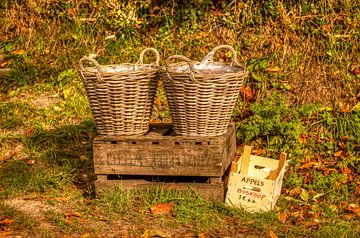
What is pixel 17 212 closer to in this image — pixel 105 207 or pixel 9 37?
pixel 105 207

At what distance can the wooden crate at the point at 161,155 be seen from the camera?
501 cm

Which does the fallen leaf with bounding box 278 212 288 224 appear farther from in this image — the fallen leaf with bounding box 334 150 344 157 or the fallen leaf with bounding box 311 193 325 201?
the fallen leaf with bounding box 334 150 344 157

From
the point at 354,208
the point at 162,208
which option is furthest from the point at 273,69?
the point at 162,208

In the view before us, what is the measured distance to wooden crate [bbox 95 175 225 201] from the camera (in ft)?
16.7

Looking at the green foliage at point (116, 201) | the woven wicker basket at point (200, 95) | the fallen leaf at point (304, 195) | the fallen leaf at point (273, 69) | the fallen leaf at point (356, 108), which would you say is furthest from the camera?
the fallen leaf at point (273, 69)

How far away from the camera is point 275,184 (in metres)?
4.98

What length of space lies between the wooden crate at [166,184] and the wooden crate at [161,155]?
0.27ft

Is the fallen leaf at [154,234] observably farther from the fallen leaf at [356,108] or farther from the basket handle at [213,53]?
the fallen leaf at [356,108]

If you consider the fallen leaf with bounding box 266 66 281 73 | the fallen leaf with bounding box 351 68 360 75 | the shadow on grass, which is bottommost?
the shadow on grass

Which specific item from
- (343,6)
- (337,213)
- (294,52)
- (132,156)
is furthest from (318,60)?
(132,156)

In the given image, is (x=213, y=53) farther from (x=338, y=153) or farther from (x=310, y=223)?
(x=338, y=153)

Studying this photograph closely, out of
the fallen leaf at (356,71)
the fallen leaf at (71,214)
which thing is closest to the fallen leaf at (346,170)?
→ the fallen leaf at (356,71)

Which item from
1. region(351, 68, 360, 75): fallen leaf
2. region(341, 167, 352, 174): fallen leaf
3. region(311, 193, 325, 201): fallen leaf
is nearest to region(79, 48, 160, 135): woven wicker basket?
region(311, 193, 325, 201): fallen leaf

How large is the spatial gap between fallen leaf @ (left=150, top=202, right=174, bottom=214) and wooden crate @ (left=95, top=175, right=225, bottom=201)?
0.15 metres
